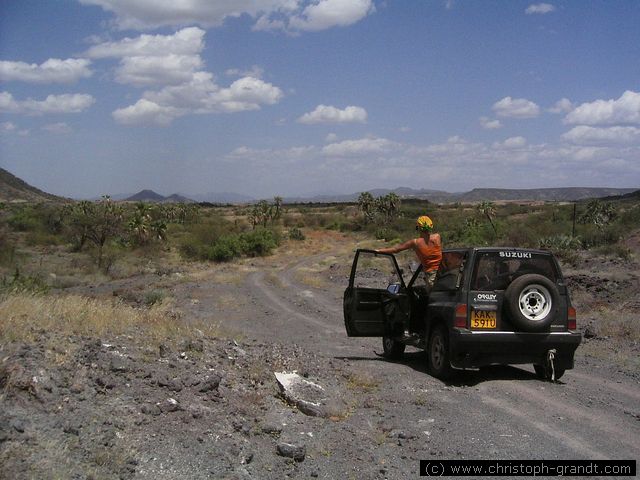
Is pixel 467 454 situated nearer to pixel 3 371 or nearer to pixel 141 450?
pixel 141 450

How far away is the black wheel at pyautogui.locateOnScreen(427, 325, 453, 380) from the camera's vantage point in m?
8.50

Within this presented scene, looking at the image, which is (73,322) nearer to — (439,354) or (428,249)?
(439,354)

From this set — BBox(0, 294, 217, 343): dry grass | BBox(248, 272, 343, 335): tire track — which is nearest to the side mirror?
BBox(0, 294, 217, 343): dry grass

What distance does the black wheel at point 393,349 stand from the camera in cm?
1062

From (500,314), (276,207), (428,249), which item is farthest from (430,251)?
(276,207)

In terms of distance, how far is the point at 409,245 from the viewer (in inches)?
379

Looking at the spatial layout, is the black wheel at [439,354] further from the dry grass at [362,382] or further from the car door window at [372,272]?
the car door window at [372,272]

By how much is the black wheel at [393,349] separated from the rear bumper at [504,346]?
237 cm

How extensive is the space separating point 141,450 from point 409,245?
5648 millimetres

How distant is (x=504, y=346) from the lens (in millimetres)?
8164

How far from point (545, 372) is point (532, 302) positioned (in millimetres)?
1157

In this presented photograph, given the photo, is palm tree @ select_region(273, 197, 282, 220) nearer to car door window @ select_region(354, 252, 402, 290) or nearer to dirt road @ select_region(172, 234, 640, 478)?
car door window @ select_region(354, 252, 402, 290)

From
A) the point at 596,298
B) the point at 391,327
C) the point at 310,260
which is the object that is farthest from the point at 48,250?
the point at 391,327

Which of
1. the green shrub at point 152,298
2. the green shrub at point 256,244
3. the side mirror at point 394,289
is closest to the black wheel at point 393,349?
the side mirror at point 394,289
